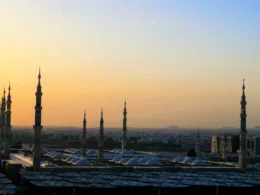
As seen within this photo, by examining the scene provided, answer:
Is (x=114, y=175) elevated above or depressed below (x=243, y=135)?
below

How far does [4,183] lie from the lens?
2741cm

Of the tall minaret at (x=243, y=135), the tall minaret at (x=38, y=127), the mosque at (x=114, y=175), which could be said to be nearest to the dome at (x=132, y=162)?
the mosque at (x=114, y=175)

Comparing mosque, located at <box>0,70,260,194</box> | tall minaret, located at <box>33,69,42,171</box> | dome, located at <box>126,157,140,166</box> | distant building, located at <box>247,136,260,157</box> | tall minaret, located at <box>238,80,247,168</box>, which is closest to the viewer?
mosque, located at <box>0,70,260,194</box>

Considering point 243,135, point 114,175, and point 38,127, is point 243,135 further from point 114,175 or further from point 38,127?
point 38,127

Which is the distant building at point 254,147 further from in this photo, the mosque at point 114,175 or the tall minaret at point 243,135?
the tall minaret at point 243,135

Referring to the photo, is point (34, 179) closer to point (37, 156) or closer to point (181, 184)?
point (37, 156)

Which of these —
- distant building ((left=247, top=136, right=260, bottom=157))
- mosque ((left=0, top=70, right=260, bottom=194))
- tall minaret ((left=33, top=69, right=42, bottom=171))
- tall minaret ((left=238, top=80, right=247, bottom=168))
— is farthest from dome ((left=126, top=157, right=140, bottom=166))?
distant building ((left=247, top=136, right=260, bottom=157))

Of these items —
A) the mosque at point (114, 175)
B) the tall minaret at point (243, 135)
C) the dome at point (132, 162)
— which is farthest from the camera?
the dome at point (132, 162)

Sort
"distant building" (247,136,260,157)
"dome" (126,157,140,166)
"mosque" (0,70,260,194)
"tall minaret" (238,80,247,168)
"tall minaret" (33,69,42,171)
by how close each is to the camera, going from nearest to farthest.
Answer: "mosque" (0,70,260,194), "tall minaret" (33,69,42,171), "tall minaret" (238,80,247,168), "dome" (126,157,140,166), "distant building" (247,136,260,157)

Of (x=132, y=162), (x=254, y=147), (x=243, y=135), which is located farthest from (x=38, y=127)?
(x=254, y=147)

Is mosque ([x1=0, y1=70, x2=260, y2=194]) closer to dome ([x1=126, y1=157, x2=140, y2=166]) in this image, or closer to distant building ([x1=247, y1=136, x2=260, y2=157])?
dome ([x1=126, y1=157, x2=140, y2=166])

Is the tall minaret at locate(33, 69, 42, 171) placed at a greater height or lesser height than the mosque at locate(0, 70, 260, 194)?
greater

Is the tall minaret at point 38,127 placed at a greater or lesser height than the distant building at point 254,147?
greater

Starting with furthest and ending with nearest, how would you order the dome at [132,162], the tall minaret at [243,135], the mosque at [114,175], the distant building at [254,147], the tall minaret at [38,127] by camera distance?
the distant building at [254,147]
the dome at [132,162]
the tall minaret at [243,135]
the tall minaret at [38,127]
the mosque at [114,175]
